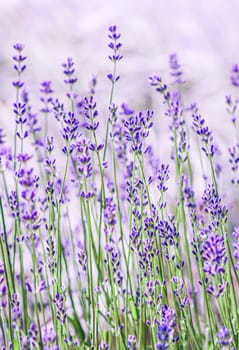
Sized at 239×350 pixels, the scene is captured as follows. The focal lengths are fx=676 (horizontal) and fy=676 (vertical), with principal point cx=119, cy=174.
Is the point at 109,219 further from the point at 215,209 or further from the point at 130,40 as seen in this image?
the point at 130,40

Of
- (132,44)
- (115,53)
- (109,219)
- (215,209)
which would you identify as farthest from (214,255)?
(132,44)

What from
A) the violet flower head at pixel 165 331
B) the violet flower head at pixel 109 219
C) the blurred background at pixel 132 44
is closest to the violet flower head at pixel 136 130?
the violet flower head at pixel 109 219

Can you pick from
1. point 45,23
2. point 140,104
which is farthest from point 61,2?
point 140,104

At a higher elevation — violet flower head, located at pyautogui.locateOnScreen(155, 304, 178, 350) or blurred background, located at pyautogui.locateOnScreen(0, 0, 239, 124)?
blurred background, located at pyautogui.locateOnScreen(0, 0, 239, 124)

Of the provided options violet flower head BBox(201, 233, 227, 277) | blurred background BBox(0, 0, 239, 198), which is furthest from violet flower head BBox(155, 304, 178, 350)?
blurred background BBox(0, 0, 239, 198)

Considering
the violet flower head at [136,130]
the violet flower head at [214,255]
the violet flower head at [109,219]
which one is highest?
the violet flower head at [136,130]

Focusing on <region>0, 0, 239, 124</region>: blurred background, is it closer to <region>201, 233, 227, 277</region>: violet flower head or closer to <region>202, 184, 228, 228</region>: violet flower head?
<region>202, 184, 228, 228</region>: violet flower head

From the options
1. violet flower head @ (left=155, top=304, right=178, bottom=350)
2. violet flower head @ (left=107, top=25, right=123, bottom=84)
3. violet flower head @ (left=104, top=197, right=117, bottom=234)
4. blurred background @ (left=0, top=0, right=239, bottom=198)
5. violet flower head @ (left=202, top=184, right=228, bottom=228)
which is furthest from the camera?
blurred background @ (left=0, top=0, right=239, bottom=198)

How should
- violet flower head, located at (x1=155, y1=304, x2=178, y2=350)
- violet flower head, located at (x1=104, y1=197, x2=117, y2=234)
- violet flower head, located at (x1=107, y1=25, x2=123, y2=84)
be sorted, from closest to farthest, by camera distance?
1. violet flower head, located at (x1=155, y1=304, x2=178, y2=350)
2. violet flower head, located at (x1=104, y1=197, x2=117, y2=234)
3. violet flower head, located at (x1=107, y1=25, x2=123, y2=84)

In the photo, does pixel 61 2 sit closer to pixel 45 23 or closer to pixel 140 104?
pixel 45 23

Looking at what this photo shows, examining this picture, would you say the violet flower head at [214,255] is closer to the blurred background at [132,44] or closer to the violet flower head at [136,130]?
the violet flower head at [136,130]

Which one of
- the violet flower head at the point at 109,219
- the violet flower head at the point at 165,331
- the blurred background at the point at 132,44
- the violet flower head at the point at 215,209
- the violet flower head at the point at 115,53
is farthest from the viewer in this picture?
the blurred background at the point at 132,44
